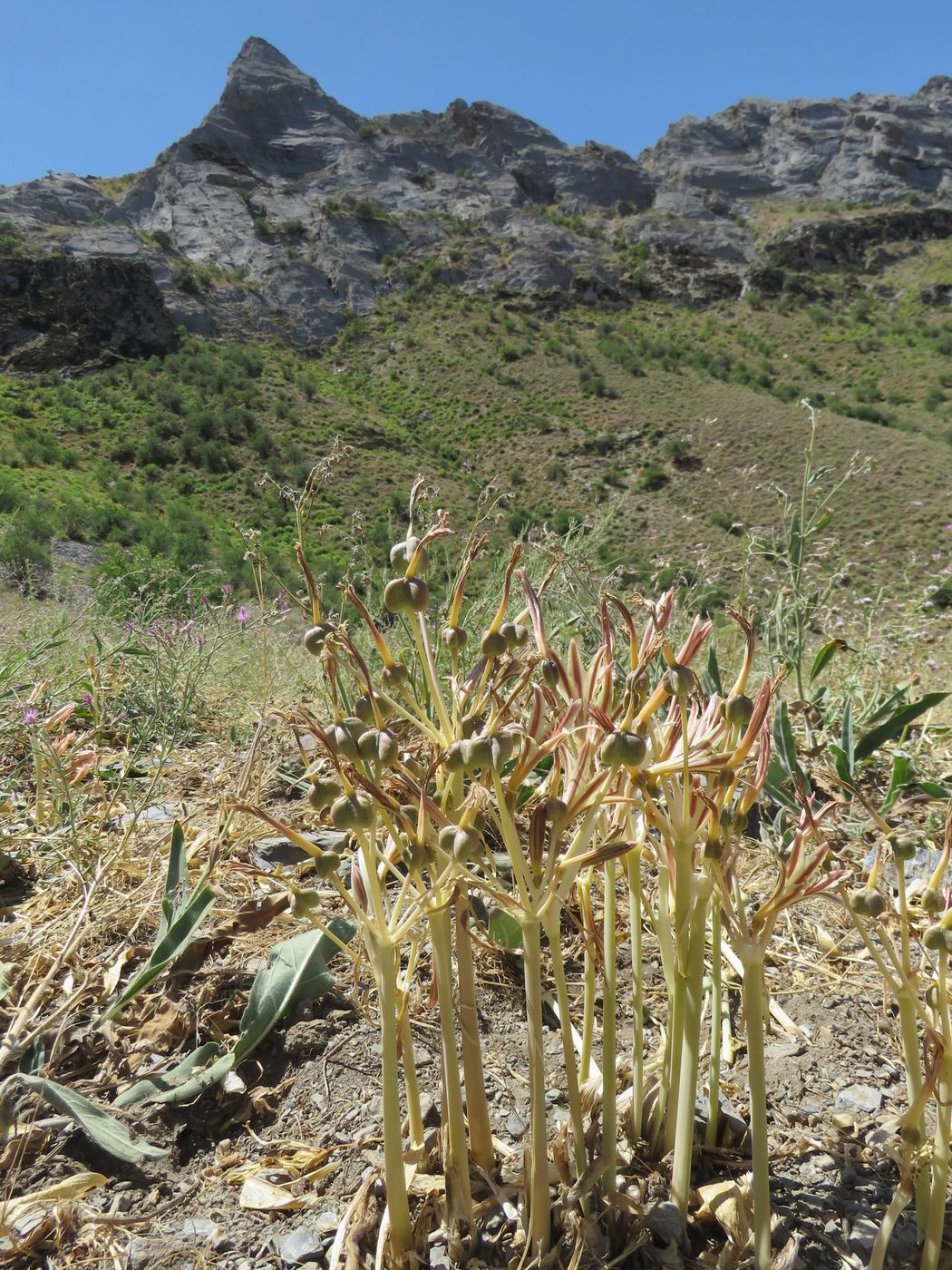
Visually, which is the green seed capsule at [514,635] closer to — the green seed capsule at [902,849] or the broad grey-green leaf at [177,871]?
the green seed capsule at [902,849]

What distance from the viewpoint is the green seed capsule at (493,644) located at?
63 centimetres

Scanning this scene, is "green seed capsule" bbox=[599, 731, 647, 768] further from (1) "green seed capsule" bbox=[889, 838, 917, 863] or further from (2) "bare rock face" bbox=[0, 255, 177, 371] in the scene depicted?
(2) "bare rock face" bbox=[0, 255, 177, 371]

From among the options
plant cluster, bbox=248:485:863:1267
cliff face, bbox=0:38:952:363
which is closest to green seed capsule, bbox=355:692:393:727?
plant cluster, bbox=248:485:863:1267

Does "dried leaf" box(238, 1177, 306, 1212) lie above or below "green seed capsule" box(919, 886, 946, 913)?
below

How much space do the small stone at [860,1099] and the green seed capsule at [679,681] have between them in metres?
0.71

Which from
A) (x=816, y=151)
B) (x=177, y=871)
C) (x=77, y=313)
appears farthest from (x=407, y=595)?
(x=816, y=151)

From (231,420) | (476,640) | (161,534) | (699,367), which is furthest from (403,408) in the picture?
(476,640)

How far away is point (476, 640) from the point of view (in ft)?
7.48

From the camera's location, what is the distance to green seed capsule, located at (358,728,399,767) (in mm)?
556

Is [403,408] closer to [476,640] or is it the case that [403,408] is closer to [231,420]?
[231,420]

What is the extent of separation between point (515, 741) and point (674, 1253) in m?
0.52

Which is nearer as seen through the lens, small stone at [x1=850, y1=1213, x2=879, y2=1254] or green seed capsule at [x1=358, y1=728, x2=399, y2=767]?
green seed capsule at [x1=358, y1=728, x2=399, y2=767]

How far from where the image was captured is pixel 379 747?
558 millimetres

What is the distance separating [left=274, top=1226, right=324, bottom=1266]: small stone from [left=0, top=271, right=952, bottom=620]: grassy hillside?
59.0ft
